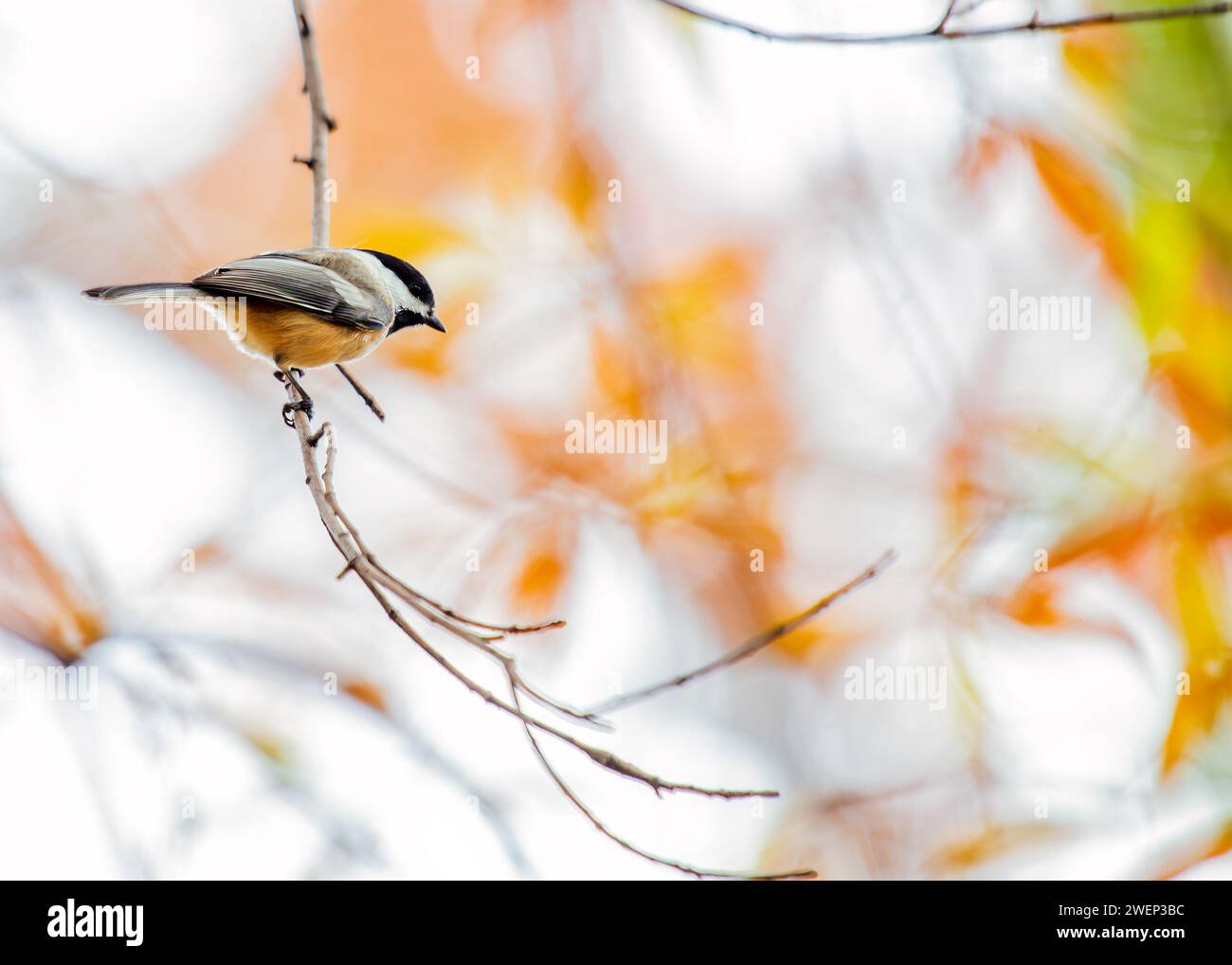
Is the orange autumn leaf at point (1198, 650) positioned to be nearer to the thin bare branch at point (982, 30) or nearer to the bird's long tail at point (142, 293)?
the thin bare branch at point (982, 30)

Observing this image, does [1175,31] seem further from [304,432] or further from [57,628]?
[57,628]

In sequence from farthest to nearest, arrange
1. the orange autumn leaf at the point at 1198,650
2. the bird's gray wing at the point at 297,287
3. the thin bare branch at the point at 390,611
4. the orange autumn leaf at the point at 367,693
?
1. the orange autumn leaf at the point at 367,693
2. the orange autumn leaf at the point at 1198,650
3. the bird's gray wing at the point at 297,287
4. the thin bare branch at the point at 390,611

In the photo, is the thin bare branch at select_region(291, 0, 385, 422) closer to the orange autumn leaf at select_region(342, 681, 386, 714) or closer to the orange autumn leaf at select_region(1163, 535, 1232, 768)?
the orange autumn leaf at select_region(342, 681, 386, 714)

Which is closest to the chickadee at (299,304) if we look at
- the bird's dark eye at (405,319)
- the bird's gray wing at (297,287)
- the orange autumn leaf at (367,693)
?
the bird's gray wing at (297,287)

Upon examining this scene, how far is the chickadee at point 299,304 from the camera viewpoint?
2.61 m

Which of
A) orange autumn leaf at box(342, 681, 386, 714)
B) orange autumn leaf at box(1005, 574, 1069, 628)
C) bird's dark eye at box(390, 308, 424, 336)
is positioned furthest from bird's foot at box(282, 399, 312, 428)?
orange autumn leaf at box(1005, 574, 1069, 628)

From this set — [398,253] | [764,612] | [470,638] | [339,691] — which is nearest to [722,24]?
[470,638]

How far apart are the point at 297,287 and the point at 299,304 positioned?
0.18ft

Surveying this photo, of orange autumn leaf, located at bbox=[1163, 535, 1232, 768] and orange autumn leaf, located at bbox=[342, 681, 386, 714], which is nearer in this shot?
orange autumn leaf, located at bbox=[1163, 535, 1232, 768]

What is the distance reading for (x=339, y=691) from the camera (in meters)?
3.71

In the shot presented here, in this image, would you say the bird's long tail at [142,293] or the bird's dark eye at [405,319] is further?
the bird's dark eye at [405,319]

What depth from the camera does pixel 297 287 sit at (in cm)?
269

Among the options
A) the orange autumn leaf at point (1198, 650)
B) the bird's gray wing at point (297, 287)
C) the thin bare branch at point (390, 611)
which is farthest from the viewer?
the orange autumn leaf at point (1198, 650)

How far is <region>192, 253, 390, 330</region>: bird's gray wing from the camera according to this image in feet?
8.53
